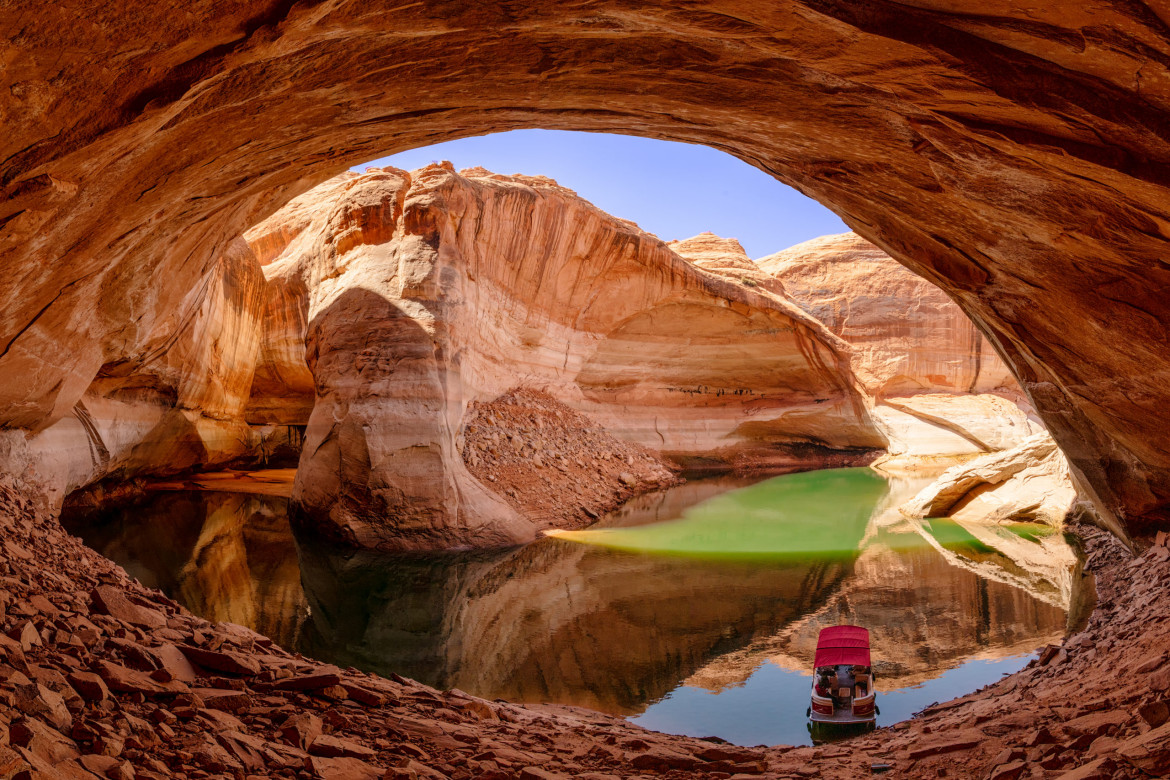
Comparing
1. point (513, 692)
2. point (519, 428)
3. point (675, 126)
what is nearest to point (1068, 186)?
point (675, 126)

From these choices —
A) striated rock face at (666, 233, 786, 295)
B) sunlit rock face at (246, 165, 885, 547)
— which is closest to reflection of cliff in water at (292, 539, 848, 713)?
sunlit rock face at (246, 165, 885, 547)

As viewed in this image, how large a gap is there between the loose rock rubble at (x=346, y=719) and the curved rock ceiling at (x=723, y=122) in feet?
7.06

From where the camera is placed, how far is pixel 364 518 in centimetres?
1236

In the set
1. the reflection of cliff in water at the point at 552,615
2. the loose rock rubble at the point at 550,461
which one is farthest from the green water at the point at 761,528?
the loose rock rubble at the point at 550,461

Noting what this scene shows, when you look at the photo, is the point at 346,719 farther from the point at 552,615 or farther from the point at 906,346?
the point at 906,346

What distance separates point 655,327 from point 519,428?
8.35 m

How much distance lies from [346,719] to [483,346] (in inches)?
550

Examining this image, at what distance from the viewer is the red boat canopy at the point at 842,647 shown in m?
6.27

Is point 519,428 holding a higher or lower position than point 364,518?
higher

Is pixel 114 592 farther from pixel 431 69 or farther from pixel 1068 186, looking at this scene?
pixel 1068 186

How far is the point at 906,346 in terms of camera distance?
35344 mm

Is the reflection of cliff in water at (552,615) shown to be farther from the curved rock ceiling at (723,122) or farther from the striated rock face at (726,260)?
the striated rock face at (726,260)

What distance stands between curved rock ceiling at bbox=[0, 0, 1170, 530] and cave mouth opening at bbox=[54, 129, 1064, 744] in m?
3.62

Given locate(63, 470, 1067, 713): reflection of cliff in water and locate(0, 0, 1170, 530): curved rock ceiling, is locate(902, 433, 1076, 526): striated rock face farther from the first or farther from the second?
locate(0, 0, 1170, 530): curved rock ceiling
